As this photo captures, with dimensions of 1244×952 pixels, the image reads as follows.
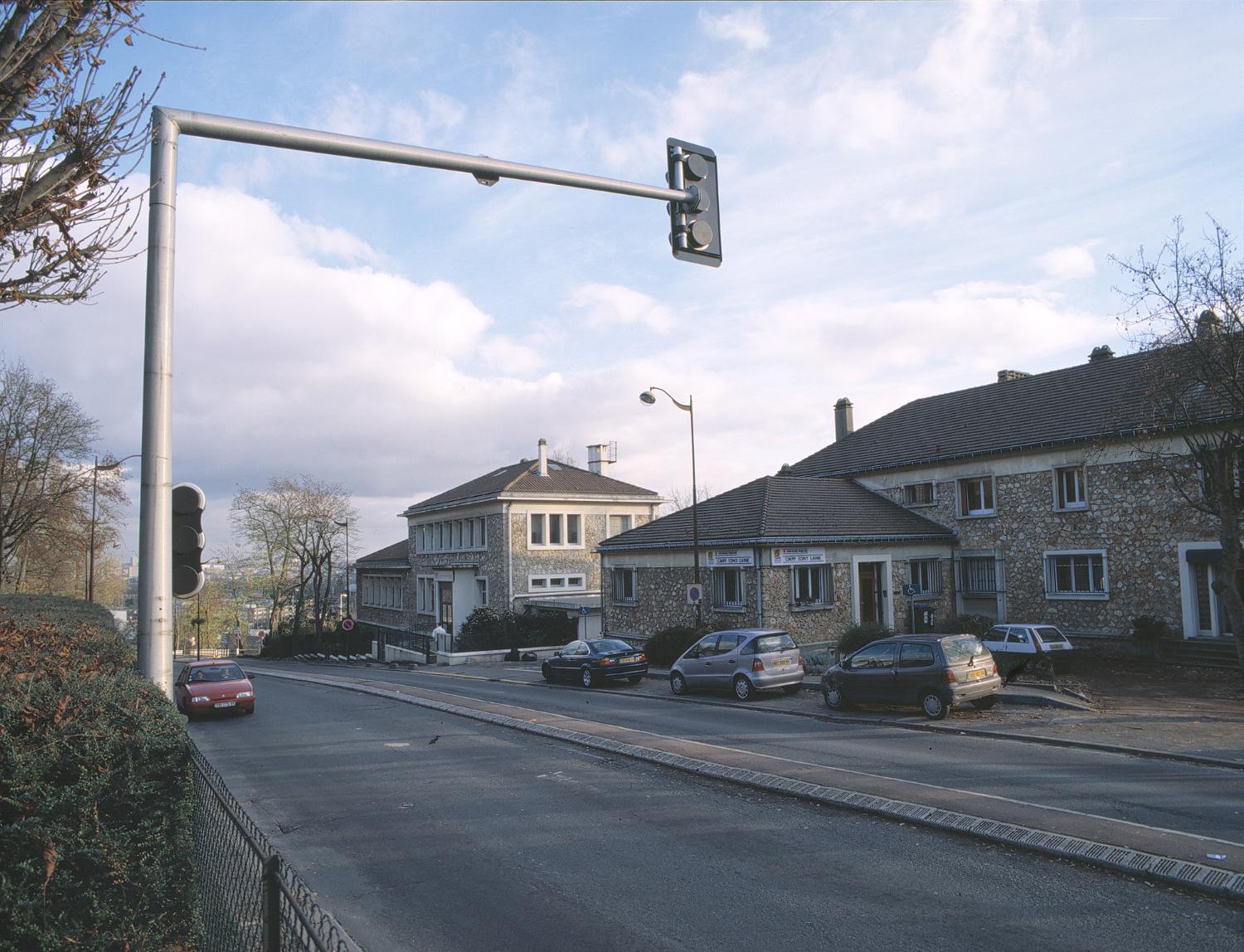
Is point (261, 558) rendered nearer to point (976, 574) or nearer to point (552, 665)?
point (552, 665)

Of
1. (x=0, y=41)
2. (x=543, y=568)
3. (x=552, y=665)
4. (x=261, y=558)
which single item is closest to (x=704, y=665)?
(x=552, y=665)

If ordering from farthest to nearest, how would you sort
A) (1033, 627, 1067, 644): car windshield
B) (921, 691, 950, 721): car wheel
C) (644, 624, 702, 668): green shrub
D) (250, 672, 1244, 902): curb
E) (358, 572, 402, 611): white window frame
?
(358, 572, 402, 611): white window frame < (644, 624, 702, 668): green shrub < (1033, 627, 1067, 644): car windshield < (921, 691, 950, 721): car wheel < (250, 672, 1244, 902): curb

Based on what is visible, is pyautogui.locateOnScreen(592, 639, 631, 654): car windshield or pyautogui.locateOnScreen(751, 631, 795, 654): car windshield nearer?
pyautogui.locateOnScreen(751, 631, 795, 654): car windshield

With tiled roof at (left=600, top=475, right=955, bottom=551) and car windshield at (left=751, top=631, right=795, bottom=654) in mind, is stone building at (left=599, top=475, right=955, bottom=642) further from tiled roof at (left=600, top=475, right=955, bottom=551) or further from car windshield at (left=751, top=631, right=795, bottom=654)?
car windshield at (left=751, top=631, right=795, bottom=654)

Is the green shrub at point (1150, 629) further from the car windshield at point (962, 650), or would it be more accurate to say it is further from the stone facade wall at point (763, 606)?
the car windshield at point (962, 650)

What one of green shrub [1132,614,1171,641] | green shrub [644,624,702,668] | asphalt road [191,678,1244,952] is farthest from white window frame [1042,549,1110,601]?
asphalt road [191,678,1244,952]

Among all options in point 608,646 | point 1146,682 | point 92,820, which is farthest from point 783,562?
point 92,820

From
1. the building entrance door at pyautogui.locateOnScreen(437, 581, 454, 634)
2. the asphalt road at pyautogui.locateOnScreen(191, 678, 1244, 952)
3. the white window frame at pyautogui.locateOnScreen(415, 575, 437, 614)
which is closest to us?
the asphalt road at pyautogui.locateOnScreen(191, 678, 1244, 952)

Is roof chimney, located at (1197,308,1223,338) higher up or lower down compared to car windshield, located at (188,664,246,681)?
higher up

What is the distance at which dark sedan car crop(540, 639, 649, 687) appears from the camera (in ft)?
80.9

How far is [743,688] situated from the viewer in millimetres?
20250

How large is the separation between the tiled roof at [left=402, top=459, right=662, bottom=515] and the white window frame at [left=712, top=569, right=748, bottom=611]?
63.4ft

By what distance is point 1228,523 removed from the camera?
18656mm

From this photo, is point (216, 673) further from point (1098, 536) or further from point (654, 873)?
point (1098, 536)
